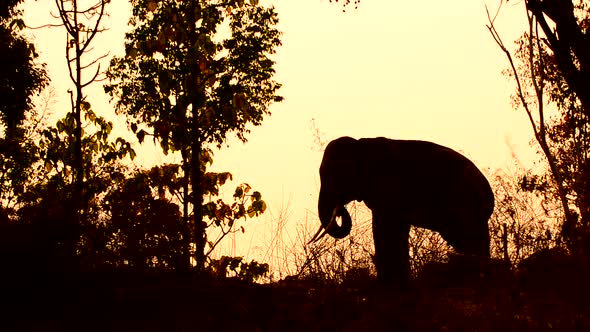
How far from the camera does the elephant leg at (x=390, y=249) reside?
26.8 feet

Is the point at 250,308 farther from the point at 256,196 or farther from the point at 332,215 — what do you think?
the point at 256,196

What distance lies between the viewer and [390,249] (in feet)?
27.9

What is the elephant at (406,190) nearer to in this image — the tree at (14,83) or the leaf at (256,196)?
the leaf at (256,196)

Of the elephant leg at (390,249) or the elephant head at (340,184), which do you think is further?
the elephant head at (340,184)

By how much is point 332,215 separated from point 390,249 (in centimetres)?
92

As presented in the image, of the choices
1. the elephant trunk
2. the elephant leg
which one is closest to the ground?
the elephant leg

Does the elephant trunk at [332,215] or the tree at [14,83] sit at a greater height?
the tree at [14,83]

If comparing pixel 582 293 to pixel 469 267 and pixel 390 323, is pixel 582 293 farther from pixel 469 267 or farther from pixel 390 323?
pixel 390 323

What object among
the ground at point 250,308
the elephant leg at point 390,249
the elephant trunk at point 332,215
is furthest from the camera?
the elephant trunk at point 332,215

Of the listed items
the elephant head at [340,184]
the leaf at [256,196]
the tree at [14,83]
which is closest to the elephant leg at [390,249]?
the elephant head at [340,184]

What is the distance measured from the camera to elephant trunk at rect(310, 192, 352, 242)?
905cm

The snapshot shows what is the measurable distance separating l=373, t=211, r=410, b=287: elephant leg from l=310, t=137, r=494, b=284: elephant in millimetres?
15

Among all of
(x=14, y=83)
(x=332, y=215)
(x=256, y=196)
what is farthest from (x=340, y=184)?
(x=14, y=83)

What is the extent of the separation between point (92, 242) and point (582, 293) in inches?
201
